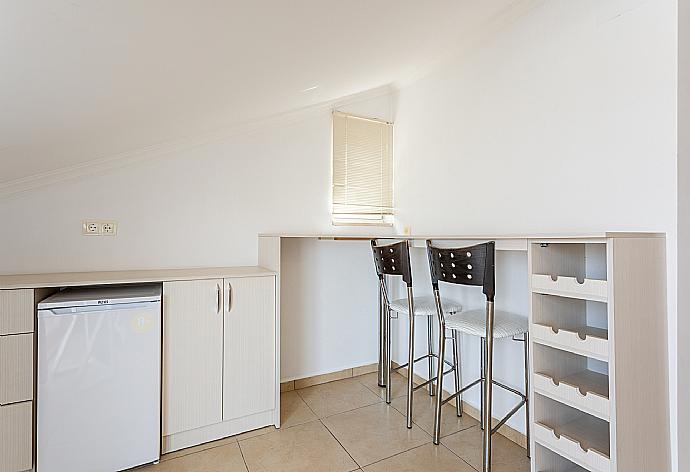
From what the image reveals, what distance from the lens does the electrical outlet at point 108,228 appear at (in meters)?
2.26

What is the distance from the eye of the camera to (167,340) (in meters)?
2.01

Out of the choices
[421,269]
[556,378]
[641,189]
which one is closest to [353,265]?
[421,269]

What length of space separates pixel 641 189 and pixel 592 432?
1.09m

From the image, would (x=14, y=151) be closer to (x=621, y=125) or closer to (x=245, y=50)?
(x=245, y=50)

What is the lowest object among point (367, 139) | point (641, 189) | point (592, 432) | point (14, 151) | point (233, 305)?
point (592, 432)

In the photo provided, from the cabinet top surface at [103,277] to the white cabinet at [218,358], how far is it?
0.03 meters

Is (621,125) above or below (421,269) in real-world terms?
above

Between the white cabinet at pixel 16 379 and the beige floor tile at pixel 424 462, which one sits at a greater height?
the white cabinet at pixel 16 379

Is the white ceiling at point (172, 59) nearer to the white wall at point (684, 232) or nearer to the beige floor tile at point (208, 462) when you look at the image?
the white wall at point (684, 232)

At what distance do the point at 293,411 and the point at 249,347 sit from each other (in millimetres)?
656

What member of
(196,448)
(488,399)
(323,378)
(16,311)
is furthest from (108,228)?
(488,399)

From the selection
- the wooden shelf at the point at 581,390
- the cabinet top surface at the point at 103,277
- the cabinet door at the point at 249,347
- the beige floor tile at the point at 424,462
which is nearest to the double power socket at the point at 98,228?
the cabinet top surface at the point at 103,277

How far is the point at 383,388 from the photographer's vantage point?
9.53ft

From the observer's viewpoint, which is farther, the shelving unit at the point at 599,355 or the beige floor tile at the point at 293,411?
the beige floor tile at the point at 293,411
